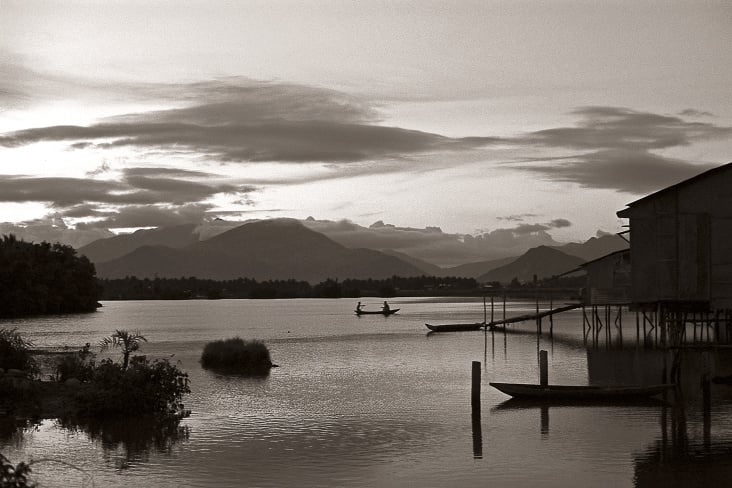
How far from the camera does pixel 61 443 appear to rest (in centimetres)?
2758

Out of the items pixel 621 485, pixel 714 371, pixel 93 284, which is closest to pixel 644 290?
pixel 714 371

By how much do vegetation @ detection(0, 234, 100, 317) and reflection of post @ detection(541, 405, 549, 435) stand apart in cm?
10694

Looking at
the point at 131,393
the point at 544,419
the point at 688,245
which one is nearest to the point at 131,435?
the point at 131,393

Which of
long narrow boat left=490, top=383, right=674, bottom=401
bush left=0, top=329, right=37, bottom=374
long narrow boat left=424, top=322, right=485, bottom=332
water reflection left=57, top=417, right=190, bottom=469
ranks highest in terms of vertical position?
bush left=0, top=329, right=37, bottom=374

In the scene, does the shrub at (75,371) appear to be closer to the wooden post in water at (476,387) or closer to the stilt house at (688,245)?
the wooden post in water at (476,387)

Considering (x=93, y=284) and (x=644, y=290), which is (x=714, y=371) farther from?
(x=93, y=284)

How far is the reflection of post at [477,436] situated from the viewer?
25884 mm

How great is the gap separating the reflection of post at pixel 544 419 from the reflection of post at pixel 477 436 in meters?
2.03

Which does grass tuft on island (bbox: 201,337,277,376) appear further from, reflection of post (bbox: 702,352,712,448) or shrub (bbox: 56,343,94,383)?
reflection of post (bbox: 702,352,712,448)

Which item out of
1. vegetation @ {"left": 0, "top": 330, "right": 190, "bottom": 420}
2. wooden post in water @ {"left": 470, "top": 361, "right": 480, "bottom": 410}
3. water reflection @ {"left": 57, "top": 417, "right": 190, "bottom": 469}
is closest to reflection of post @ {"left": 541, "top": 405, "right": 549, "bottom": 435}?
wooden post in water @ {"left": 470, "top": 361, "right": 480, "bottom": 410}

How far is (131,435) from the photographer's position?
28.9 meters

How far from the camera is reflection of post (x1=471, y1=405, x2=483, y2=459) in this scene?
84.9 feet

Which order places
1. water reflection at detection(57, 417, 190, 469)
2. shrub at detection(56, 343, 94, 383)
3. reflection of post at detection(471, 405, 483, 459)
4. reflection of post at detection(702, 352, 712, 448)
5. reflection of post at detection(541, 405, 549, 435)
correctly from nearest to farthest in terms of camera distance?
1. reflection of post at detection(471, 405, 483, 459)
2. water reflection at detection(57, 417, 190, 469)
3. reflection of post at detection(541, 405, 549, 435)
4. reflection of post at detection(702, 352, 712, 448)
5. shrub at detection(56, 343, 94, 383)

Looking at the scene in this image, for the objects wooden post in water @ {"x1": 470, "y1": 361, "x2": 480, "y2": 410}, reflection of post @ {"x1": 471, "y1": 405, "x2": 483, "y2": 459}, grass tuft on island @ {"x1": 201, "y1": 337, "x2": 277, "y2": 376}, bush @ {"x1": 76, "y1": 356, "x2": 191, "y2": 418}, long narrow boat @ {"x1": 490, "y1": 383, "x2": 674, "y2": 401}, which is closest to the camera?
reflection of post @ {"x1": 471, "y1": 405, "x2": 483, "y2": 459}
